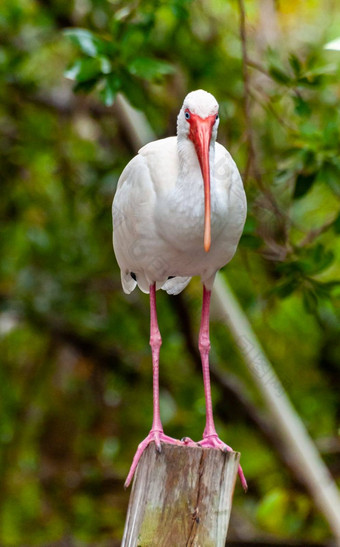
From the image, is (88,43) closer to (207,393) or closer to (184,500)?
(207,393)

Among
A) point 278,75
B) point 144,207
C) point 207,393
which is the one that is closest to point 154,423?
point 207,393

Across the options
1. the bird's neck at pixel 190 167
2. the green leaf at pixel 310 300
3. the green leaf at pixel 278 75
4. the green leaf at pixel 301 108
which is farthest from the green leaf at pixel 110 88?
the green leaf at pixel 310 300

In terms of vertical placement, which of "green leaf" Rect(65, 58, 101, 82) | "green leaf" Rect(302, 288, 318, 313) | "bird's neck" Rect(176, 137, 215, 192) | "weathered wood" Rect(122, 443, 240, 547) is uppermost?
"green leaf" Rect(65, 58, 101, 82)

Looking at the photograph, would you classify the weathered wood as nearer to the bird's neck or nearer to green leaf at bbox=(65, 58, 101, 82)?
the bird's neck

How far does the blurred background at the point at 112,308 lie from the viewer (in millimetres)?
7125

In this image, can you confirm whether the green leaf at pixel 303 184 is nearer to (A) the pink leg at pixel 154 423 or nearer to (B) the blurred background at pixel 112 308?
(B) the blurred background at pixel 112 308

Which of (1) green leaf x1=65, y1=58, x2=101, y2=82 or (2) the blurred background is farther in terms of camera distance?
(2) the blurred background

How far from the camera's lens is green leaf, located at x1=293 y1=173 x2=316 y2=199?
496 cm

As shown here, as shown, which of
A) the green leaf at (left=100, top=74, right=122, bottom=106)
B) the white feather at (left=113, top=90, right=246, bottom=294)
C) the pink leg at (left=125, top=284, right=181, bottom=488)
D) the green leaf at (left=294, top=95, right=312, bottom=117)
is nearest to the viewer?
the white feather at (left=113, top=90, right=246, bottom=294)

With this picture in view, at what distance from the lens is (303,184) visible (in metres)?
4.98

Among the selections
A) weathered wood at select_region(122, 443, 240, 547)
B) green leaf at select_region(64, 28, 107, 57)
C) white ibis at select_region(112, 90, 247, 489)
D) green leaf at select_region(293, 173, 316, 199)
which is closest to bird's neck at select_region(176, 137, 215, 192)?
white ibis at select_region(112, 90, 247, 489)

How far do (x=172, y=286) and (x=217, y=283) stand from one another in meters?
1.68

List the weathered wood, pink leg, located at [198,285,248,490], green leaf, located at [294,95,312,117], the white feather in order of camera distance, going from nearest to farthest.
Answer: the weathered wood, the white feather, pink leg, located at [198,285,248,490], green leaf, located at [294,95,312,117]

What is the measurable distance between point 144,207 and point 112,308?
509 cm
